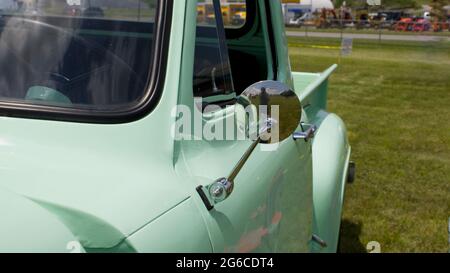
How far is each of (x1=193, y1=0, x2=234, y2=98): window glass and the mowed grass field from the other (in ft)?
7.85

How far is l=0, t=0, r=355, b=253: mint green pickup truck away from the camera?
3.62 ft

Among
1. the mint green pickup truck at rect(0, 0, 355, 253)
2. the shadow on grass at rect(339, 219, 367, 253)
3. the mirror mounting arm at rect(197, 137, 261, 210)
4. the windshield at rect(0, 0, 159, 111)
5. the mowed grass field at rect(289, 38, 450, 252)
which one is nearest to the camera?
the mint green pickup truck at rect(0, 0, 355, 253)

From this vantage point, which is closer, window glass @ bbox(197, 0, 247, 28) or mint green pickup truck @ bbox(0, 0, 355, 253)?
mint green pickup truck @ bbox(0, 0, 355, 253)

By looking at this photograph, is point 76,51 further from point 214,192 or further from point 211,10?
point 214,192

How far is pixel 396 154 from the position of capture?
19.6 ft

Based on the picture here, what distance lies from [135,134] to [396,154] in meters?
5.13

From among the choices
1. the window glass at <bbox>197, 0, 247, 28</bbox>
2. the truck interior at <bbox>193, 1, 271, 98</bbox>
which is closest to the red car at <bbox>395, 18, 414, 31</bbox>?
Answer: the truck interior at <bbox>193, 1, 271, 98</bbox>

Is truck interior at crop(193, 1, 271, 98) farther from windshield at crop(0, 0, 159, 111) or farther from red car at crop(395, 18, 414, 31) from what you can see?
red car at crop(395, 18, 414, 31)

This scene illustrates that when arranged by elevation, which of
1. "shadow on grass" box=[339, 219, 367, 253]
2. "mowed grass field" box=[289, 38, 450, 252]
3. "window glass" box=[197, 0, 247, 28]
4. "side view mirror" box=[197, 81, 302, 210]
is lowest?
"shadow on grass" box=[339, 219, 367, 253]

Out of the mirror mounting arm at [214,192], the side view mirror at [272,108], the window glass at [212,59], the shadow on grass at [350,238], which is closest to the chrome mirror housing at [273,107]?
the side view mirror at [272,108]

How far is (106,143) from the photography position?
4.21ft

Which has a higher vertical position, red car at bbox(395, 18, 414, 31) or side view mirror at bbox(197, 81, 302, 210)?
red car at bbox(395, 18, 414, 31)

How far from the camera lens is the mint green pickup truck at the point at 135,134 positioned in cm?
110

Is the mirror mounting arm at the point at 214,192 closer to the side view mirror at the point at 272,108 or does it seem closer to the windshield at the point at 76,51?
the side view mirror at the point at 272,108
